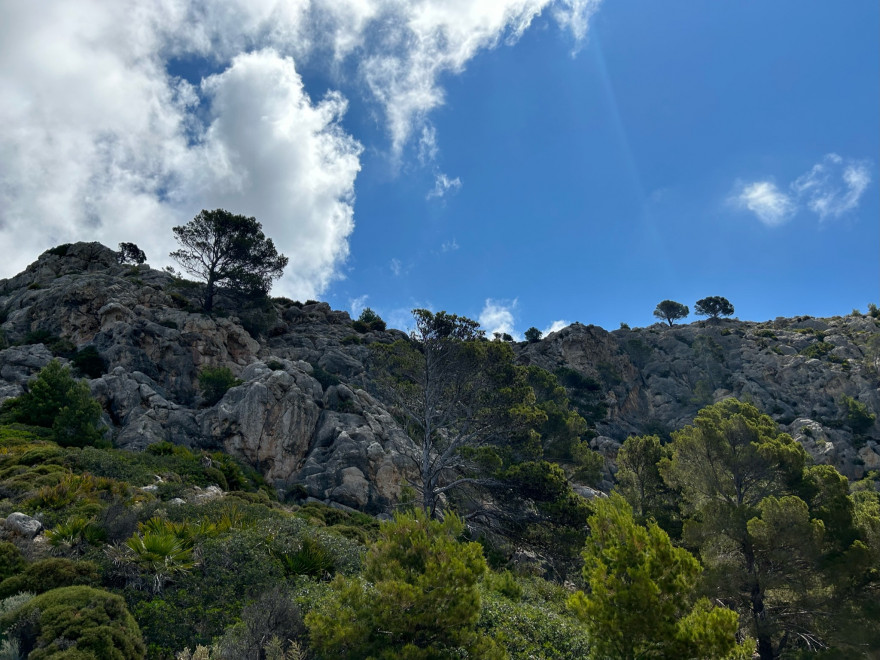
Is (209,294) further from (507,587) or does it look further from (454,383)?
(507,587)

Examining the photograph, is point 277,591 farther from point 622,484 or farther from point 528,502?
point 622,484

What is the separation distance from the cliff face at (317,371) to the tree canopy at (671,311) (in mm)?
12153

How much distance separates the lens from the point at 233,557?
10.8 meters

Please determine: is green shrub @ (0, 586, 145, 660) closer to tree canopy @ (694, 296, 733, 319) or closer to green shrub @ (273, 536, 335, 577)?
green shrub @ (273, 536, 335, 577)

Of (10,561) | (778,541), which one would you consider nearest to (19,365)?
(10,561)

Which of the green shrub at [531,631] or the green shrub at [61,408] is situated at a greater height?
the green shrub at [61,408]

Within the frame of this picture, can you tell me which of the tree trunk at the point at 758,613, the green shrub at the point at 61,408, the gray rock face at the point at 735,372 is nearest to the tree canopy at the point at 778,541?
the tree trunk at the point at 758,613

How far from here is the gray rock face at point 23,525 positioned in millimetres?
10883

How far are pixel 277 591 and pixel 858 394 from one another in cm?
6356

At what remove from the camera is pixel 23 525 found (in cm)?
1105

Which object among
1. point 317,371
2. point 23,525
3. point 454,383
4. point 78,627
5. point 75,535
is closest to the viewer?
point 78,627

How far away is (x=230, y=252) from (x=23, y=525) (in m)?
41.0

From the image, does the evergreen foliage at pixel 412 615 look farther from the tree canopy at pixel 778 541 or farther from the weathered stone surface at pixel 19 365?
the weathered stone surface at pixel 19 365

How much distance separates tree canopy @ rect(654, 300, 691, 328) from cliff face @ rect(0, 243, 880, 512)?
12153mm
